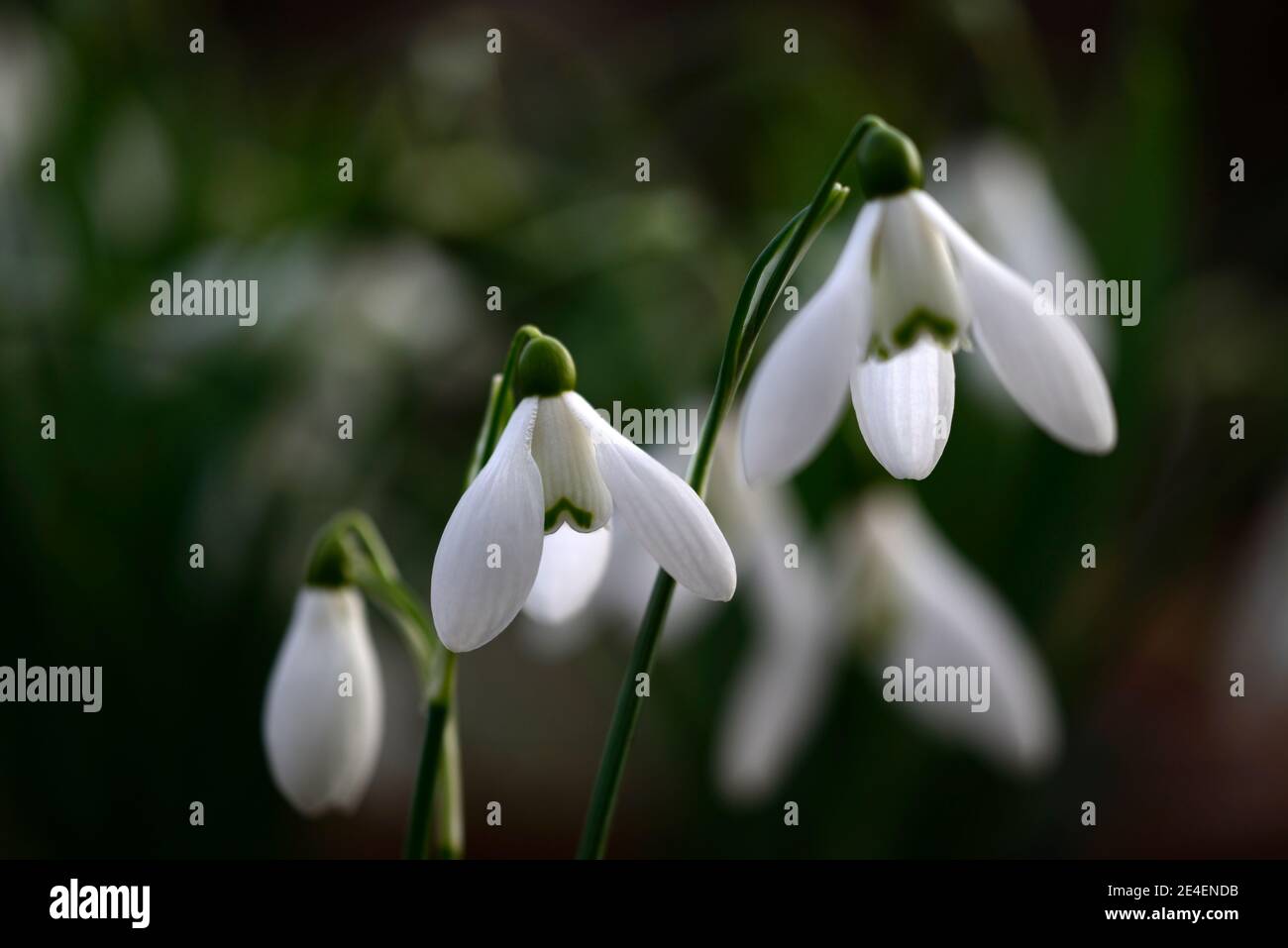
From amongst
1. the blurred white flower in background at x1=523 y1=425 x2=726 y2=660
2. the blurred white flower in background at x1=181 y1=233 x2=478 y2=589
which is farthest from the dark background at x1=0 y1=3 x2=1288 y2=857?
the blurred white flower in background at x1=523 y1=425 x2=726 y2=660

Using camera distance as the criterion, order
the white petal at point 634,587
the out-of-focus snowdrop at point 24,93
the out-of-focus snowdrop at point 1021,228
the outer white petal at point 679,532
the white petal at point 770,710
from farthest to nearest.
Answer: the out-of-focus snowdrop at point 24,93, the out-of-focus snowdrop at point 1021,228, the white petal at point 770,710, the white petal at point 634,587, the outer white petal at point 679,532

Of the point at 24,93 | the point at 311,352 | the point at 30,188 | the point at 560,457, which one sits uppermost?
the point at 24,93

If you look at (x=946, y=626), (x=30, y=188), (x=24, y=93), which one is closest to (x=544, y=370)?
(x=946, y=626)

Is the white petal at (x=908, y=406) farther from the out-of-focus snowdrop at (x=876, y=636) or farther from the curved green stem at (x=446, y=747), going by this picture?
the out-of-focus snowdrop at (x=876, y=636)

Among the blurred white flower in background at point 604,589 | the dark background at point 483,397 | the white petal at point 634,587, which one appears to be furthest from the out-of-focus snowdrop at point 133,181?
the white petal at point 634,587

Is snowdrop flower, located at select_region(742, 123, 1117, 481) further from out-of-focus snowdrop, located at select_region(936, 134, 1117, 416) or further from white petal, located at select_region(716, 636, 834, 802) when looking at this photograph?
out-of-focus snowdrop, located at select_region(936, 134, 1117, 416)

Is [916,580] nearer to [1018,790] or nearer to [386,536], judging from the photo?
[1018,790]

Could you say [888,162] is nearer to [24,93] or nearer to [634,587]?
[634,587]
